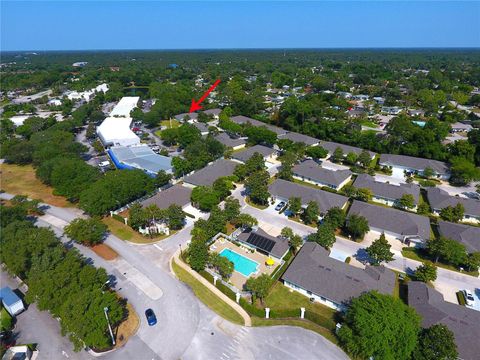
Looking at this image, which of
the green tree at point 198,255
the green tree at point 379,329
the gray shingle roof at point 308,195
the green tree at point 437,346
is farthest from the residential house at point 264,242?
the green tree at point 437,346

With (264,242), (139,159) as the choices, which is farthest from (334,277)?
(139,159)

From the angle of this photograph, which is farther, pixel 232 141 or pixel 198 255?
pixel 232 141

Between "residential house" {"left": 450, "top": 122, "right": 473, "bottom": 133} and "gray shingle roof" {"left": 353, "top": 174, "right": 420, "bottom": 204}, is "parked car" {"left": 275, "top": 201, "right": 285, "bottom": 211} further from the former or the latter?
"residential house" {"left": 450, "top": 122, "right": 473, "bottom": 133}

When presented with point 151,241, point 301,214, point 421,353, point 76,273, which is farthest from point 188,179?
point 421,353

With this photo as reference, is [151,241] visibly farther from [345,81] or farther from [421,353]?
[345,81]

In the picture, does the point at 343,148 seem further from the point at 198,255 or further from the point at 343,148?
the point at 198,255

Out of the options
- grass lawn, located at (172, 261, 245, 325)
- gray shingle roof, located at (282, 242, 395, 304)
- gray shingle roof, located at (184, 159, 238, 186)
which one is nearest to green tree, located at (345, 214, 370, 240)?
gray shingle roof, located at (282, 242, 395, 304)
